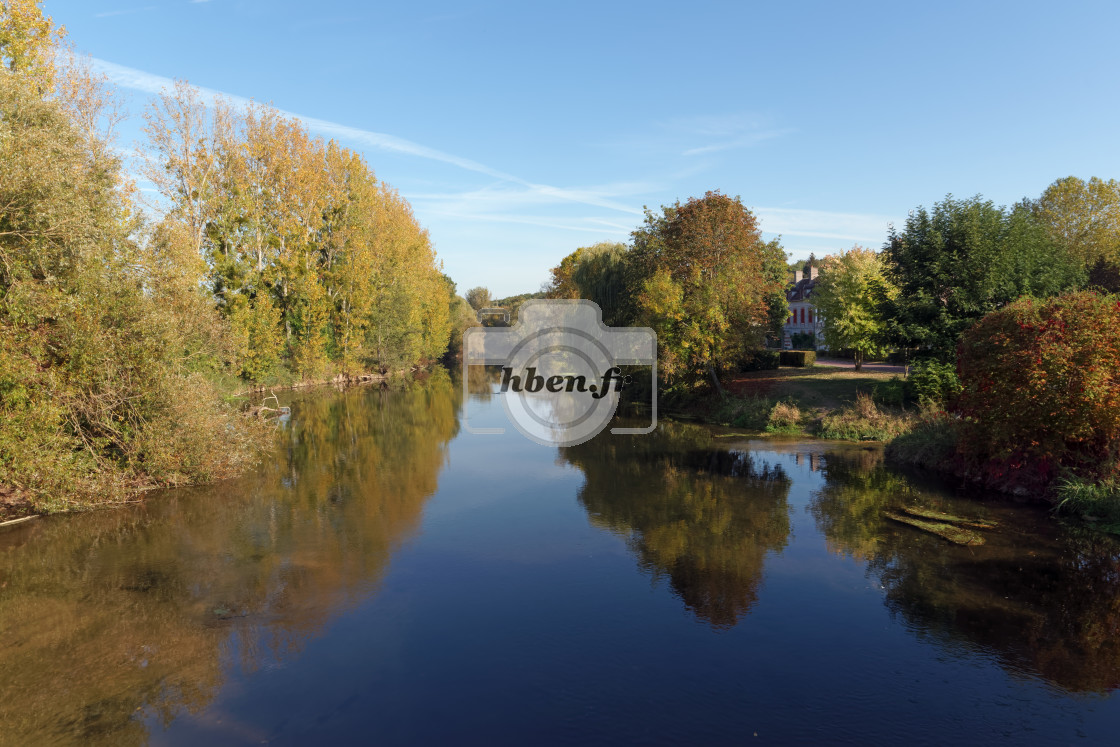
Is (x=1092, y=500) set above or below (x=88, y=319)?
below

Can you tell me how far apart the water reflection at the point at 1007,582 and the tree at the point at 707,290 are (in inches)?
717

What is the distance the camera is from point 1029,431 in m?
18.2

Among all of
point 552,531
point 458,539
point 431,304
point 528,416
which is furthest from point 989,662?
point 431,304

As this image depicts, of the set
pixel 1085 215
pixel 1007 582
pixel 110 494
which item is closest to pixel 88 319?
pixel 110 494

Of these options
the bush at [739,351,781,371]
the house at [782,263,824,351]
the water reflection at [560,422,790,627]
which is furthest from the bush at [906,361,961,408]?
the house at [782,263,824,351]

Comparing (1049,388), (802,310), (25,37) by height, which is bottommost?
Result: (1049,388)

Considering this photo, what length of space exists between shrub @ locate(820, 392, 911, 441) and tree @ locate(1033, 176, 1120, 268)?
30.4m

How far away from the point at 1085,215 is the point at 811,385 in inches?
1297

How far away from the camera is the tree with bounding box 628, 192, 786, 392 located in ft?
117

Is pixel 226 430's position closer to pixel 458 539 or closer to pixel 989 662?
pixel 458 539

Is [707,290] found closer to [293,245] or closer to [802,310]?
[293,245]

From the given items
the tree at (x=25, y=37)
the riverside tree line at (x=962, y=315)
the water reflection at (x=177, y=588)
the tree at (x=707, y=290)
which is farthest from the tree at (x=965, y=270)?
the tree at (x=25, y=37)

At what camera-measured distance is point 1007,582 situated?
12.6m

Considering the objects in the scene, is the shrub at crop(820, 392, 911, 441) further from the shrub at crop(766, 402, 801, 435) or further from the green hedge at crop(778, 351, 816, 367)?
the green hedge at crop(778, 351, 816, 367)
